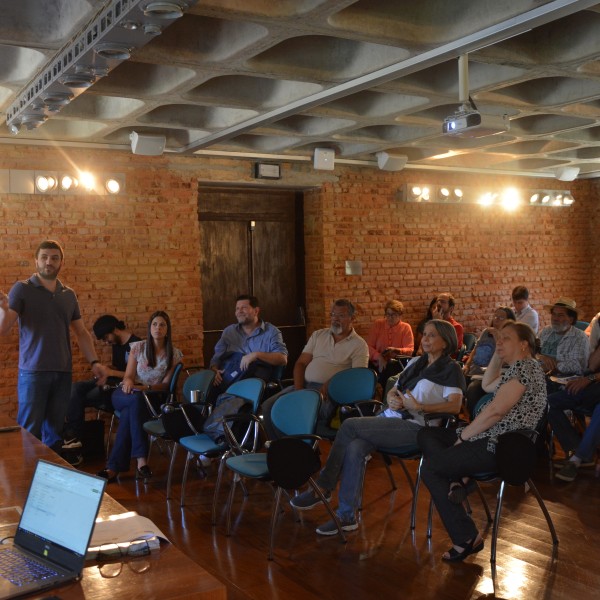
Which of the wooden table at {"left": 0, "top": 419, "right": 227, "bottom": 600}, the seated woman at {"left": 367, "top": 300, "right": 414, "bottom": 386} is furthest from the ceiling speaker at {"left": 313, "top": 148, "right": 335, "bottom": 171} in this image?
the wooden table at {"left": 0, "top": 419, "right": 227, "bottom": 600}

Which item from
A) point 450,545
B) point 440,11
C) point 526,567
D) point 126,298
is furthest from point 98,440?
point 440,11

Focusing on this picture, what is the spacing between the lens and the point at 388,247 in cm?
1041

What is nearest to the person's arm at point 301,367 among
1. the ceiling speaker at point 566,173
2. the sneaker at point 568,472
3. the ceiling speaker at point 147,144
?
the sneaker at point 568,472

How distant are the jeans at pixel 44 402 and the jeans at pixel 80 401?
1293mm

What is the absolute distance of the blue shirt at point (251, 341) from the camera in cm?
711

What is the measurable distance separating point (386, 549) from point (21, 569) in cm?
293

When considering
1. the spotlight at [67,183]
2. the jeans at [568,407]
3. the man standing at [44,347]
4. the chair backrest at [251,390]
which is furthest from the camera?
the spotlight at [67,183]

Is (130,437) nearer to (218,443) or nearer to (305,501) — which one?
(218,443)

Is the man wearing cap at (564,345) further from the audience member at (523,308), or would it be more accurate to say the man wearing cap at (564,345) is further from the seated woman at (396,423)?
the seated woman at (396,423)

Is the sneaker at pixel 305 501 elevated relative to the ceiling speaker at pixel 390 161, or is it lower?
lower

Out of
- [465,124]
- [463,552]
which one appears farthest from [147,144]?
[463,552]

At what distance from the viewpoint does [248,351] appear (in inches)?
283

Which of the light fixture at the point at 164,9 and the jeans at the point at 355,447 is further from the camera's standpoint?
the jeans at the point at 355,447

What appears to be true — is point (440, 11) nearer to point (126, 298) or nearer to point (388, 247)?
point (126, 298)
